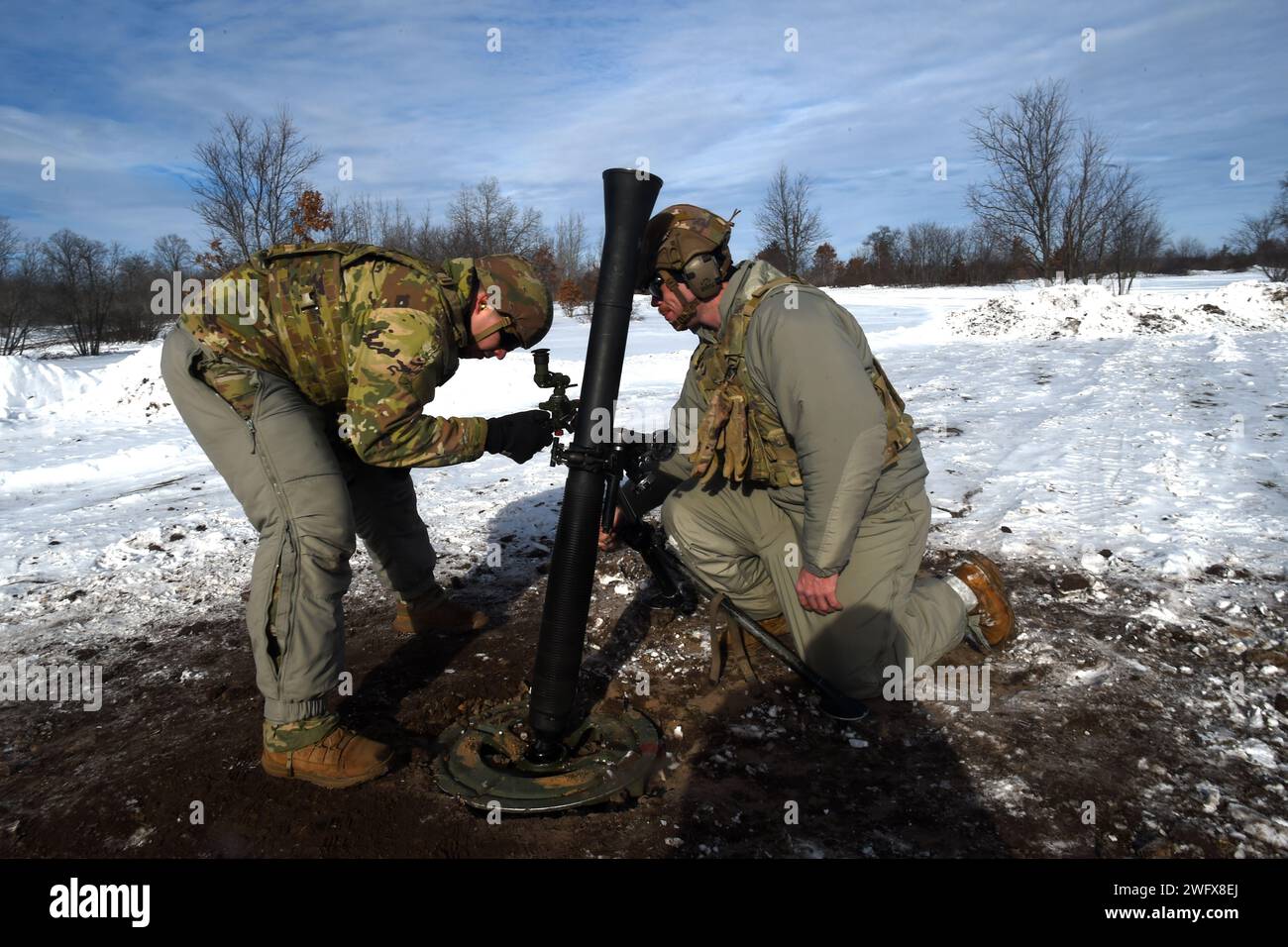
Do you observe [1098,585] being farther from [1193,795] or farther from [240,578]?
[240,578]

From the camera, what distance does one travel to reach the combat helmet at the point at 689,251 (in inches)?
129

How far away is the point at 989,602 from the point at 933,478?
2722mm

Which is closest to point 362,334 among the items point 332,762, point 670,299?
point 670,299

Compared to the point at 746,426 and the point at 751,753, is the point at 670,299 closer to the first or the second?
the point at 746,426

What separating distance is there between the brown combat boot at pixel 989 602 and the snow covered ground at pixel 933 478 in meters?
0.94

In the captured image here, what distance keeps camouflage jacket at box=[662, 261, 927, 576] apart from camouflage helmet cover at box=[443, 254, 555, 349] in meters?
0.84

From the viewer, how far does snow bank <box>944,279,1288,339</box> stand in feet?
50.0

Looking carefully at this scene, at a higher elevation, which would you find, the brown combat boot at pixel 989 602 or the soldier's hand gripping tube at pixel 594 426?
the soldier's hand gripping tube at pixel 594 426

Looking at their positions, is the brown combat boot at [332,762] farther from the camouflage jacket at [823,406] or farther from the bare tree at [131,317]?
the bare tree at [131,317]

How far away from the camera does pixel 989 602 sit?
3.56 m

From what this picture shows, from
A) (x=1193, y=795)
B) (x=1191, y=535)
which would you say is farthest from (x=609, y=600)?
(x=1191, y=535)

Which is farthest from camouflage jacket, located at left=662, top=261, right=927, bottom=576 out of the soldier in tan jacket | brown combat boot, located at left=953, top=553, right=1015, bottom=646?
brown combat boot, located at left=953, top=553, right=1015, bottom=646

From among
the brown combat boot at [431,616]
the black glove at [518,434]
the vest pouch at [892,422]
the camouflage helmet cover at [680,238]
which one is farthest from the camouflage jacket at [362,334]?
the vest pouch at [892,422]
